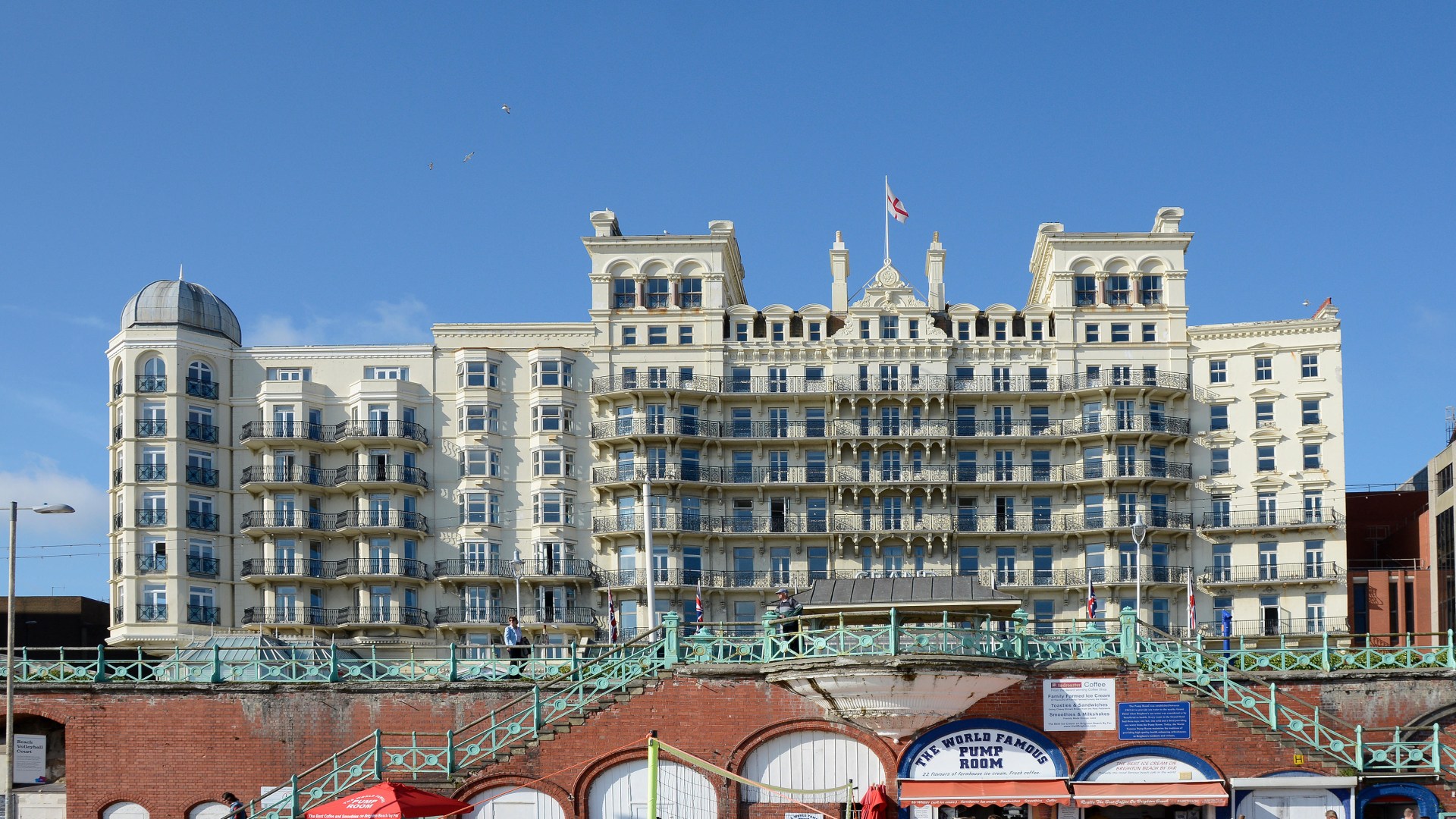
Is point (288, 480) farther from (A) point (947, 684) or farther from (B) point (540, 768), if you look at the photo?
(A) point (947, 684)

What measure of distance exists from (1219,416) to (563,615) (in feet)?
108

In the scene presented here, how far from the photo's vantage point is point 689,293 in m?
80.4

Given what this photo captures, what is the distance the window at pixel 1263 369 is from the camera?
78.8 meters

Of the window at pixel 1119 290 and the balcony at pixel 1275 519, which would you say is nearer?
the balcony at pixel 1275 519

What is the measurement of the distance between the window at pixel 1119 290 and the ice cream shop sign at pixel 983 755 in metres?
43.2

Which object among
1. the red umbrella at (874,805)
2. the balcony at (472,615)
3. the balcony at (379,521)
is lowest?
the red umbrella at (874,805)

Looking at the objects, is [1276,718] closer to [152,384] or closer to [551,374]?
[551,374]

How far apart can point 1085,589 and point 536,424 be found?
89.6 feet

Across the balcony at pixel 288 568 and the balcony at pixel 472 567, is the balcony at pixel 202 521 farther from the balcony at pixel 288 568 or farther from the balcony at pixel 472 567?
the balcony at pixel 472 567

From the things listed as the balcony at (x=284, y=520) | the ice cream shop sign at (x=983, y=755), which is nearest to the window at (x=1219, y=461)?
the ice cream shop sign at (x=983, y=755)

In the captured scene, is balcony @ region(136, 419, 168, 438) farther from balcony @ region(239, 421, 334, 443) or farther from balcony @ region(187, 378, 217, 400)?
balcony @ region(239, 421, 334, 443)

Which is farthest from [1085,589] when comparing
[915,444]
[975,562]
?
[915,444]

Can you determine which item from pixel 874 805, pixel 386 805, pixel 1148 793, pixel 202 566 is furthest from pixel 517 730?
pixel 202 566

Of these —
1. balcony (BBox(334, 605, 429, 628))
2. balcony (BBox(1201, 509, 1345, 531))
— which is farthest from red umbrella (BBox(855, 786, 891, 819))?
balcony (BBox(1201, 509, 1345, 531))
